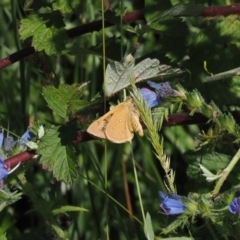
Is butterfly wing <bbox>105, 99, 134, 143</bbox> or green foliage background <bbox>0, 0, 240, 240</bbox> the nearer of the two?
butterfly wing <bbox>105, 99, 134, 143</bbox>

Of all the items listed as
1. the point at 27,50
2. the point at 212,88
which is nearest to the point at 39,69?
the point at 27,50

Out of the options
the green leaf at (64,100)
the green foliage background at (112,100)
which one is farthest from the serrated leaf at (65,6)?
the green leaf at (64,100)

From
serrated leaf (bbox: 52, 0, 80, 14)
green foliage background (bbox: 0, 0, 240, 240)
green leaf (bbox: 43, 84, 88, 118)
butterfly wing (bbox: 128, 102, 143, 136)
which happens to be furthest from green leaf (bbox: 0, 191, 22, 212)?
serrated leaf (bbox: 52, 0, 80, 14)

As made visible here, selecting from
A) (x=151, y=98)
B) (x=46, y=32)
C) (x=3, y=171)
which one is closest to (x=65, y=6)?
(x=46, y=32)

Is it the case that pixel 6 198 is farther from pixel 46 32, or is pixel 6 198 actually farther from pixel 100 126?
pixel 46 32

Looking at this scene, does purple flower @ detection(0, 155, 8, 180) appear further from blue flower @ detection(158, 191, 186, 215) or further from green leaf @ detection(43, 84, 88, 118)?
blue flower @ detection(158, 191, 186, 215)

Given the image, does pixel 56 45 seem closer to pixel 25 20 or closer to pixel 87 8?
pixel 25 20
